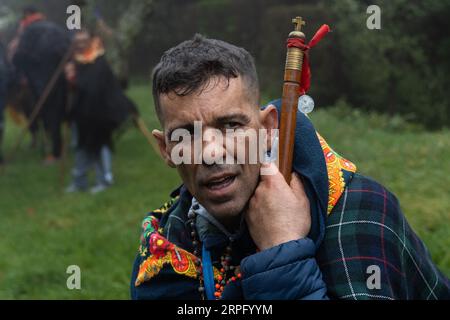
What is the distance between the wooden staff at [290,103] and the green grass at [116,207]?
3.06 meters

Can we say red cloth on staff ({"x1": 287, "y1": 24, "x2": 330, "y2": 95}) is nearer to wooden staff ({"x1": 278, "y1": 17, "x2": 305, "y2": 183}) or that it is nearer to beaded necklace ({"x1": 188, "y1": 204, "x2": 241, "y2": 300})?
wooden staff ({"x1": 278, "y1": 17, "x2": 305, "y2": 183})

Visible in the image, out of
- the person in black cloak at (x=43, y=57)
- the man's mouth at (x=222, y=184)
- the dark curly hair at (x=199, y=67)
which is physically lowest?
the man's mouth at (x=222, y=184)

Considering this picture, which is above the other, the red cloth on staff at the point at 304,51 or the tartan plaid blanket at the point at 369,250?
the red cloth on staff at the point at 304,51

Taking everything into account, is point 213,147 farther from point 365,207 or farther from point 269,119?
point 365,207

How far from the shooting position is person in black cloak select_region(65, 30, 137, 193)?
862cm

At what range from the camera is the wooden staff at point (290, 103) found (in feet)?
6.22

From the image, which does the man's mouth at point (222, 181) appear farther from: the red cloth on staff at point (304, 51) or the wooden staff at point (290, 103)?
the red cloth on staff at point (304, 51)

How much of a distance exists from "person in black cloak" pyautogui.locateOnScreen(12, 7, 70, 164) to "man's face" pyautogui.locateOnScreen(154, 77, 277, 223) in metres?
8.48

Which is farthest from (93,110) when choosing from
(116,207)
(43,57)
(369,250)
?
(369,250)

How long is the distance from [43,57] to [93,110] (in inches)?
77.5

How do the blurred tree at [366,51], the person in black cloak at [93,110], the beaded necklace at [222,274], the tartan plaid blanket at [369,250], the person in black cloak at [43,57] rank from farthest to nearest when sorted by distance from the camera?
the blurred tree at [366,51], the person in black cloak at [43,57], the person in black cloak at [93,110], the beaded necklace at [222,274], the tartan plaid blanket at [369,250]

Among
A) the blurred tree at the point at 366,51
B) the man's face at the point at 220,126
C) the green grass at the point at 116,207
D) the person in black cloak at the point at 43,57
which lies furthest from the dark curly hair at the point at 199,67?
the blurred tree at the point at 366,51

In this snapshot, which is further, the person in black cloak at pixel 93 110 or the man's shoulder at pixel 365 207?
the person in black cloak at pixel 93 110

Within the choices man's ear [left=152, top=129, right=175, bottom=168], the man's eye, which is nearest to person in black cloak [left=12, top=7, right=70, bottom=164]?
man's ear [left=152, top=129, right=175, bottom=168]
